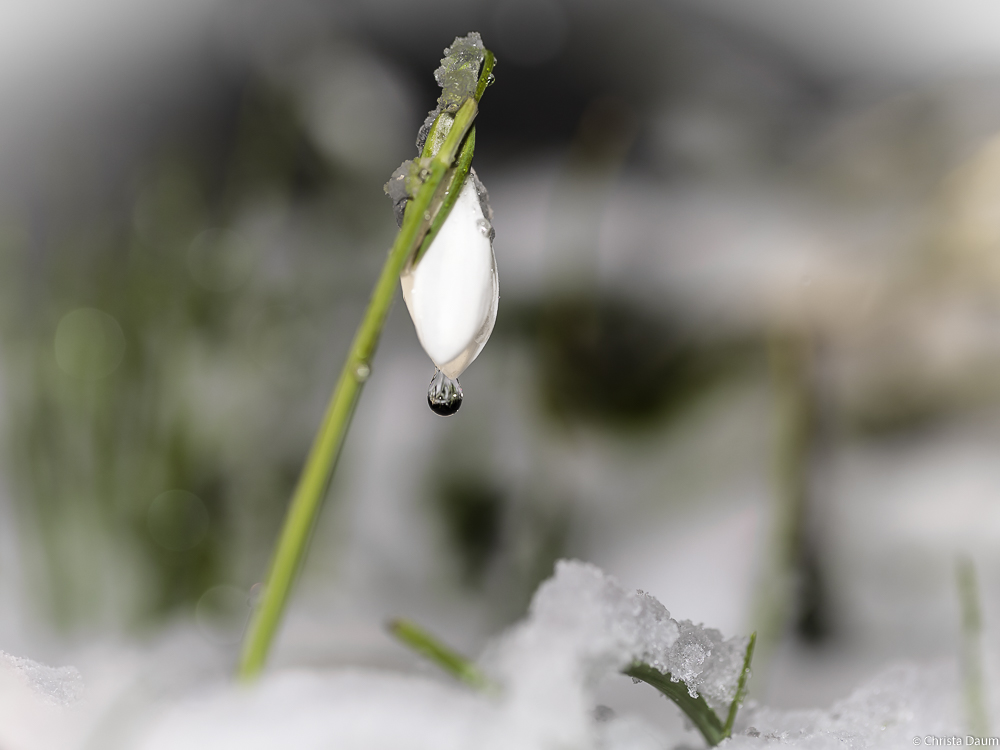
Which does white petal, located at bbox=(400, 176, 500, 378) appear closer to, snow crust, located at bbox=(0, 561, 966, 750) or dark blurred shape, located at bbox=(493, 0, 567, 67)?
snow crust, located at bbox=(0, 561, 966, 750)

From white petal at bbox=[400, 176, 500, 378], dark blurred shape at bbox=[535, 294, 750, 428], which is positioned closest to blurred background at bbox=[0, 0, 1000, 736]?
dark blurred shape at bbox=[535, 294, 750, 428]

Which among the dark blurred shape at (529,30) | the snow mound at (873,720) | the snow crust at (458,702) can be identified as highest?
the dark blurred shape at (529,30)

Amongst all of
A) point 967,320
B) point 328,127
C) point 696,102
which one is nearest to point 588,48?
point 696,102

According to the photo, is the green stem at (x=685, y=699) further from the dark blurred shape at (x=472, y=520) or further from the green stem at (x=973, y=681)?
the dark blurred shape at (x=472, y=520)

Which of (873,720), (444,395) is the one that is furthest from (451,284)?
(873,720)

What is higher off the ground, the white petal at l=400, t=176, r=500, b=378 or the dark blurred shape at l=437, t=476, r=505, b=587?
the dark blurred shape at l=437, t=476, r=505, b=587

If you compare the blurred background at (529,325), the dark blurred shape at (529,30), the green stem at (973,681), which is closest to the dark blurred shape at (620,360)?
the blurred background at (529,325)
